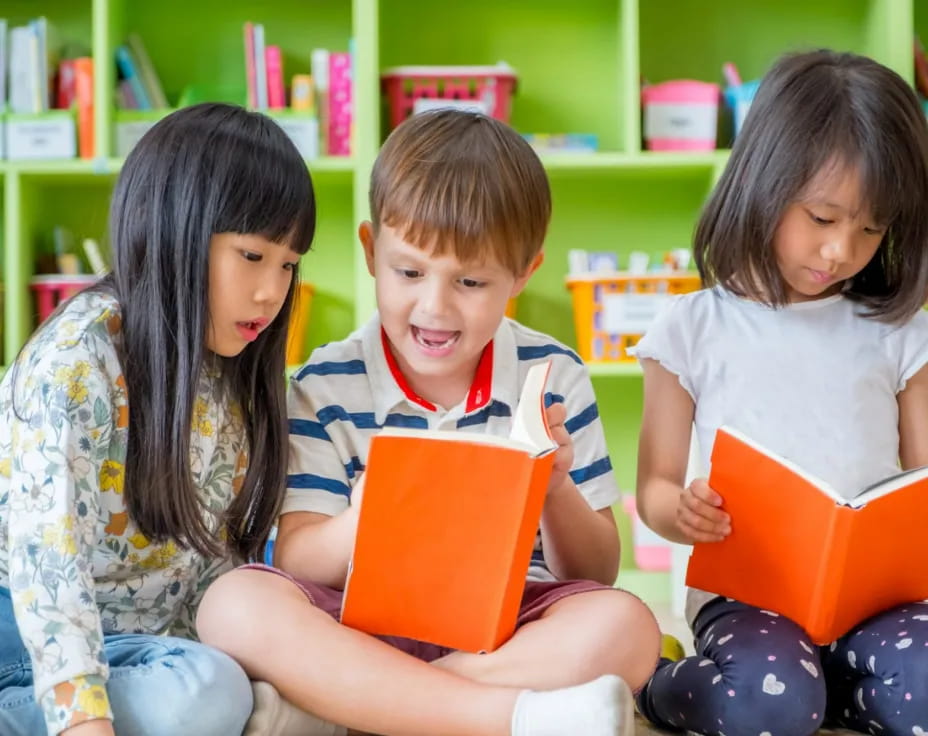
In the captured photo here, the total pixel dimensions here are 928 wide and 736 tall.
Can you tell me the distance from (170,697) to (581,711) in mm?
322

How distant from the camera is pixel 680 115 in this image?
224 centimetres

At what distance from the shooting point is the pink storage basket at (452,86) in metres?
2.20

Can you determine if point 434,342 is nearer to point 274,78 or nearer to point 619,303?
point 619,303

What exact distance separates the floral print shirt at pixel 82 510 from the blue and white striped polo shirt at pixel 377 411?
70 mm

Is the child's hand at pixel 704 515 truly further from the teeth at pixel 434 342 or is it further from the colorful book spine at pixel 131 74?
the colorful book spine at pixel 131 74

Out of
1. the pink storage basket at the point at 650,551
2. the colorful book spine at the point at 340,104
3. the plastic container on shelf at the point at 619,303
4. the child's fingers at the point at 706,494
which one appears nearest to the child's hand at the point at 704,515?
the child's fingers at the point at 706,494

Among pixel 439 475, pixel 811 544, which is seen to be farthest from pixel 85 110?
pixel 811 544

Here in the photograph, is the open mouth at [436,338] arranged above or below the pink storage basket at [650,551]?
above

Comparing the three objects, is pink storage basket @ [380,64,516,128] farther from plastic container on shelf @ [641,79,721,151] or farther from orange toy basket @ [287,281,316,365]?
orange toy basket @ [287,281,316,365]

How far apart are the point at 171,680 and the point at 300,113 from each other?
147cm

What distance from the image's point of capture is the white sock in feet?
2.85

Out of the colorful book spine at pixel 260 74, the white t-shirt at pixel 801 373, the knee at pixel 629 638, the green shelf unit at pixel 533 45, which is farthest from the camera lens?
the green shelf unit at pixel 533 45

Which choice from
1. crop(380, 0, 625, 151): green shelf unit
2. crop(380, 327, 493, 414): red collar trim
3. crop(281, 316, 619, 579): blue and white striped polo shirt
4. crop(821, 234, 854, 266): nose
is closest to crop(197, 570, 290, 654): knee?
crop(281, 316, 619, 579): blue and white striped polo shirt

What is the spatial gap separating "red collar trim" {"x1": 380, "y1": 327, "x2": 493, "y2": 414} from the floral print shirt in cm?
16
